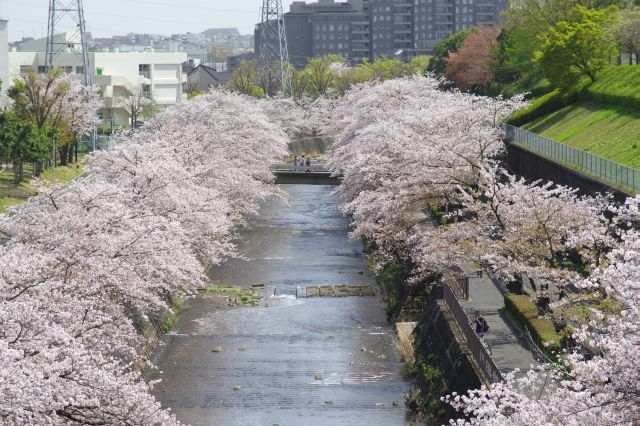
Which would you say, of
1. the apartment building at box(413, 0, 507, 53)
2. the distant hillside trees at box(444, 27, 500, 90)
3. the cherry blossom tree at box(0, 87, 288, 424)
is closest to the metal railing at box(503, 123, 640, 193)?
the cherry blossom tree at box(0, 87, 288, 424)

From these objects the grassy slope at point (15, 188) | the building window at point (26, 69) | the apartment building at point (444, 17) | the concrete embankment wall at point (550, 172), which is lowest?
the grassy slope at point (15, 188)

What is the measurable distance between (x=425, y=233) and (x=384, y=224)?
18.3ft

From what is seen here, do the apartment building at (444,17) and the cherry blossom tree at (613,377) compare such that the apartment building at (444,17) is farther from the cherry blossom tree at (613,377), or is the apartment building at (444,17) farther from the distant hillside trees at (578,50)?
the cherry blossom tree at (613,377)

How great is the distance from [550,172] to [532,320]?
1600 cm

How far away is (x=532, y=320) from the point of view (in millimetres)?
22156

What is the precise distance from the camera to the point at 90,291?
58.7 feet

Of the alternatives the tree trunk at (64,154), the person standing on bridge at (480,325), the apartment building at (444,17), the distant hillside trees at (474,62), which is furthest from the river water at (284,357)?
the apartment building at (444,17)

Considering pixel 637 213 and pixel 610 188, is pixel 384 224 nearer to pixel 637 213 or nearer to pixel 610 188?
pixel 610 188

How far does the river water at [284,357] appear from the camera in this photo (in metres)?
22.7

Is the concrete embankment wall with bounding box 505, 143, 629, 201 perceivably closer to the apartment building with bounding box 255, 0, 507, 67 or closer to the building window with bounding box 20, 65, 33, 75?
the building window with bounding box 20, 65, 33, 75

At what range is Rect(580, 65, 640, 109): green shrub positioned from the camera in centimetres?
4037

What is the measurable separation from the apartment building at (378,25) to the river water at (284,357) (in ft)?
404

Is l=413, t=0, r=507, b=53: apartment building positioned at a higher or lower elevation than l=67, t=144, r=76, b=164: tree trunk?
higher

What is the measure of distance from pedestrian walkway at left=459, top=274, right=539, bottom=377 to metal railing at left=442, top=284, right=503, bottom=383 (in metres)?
0.29
